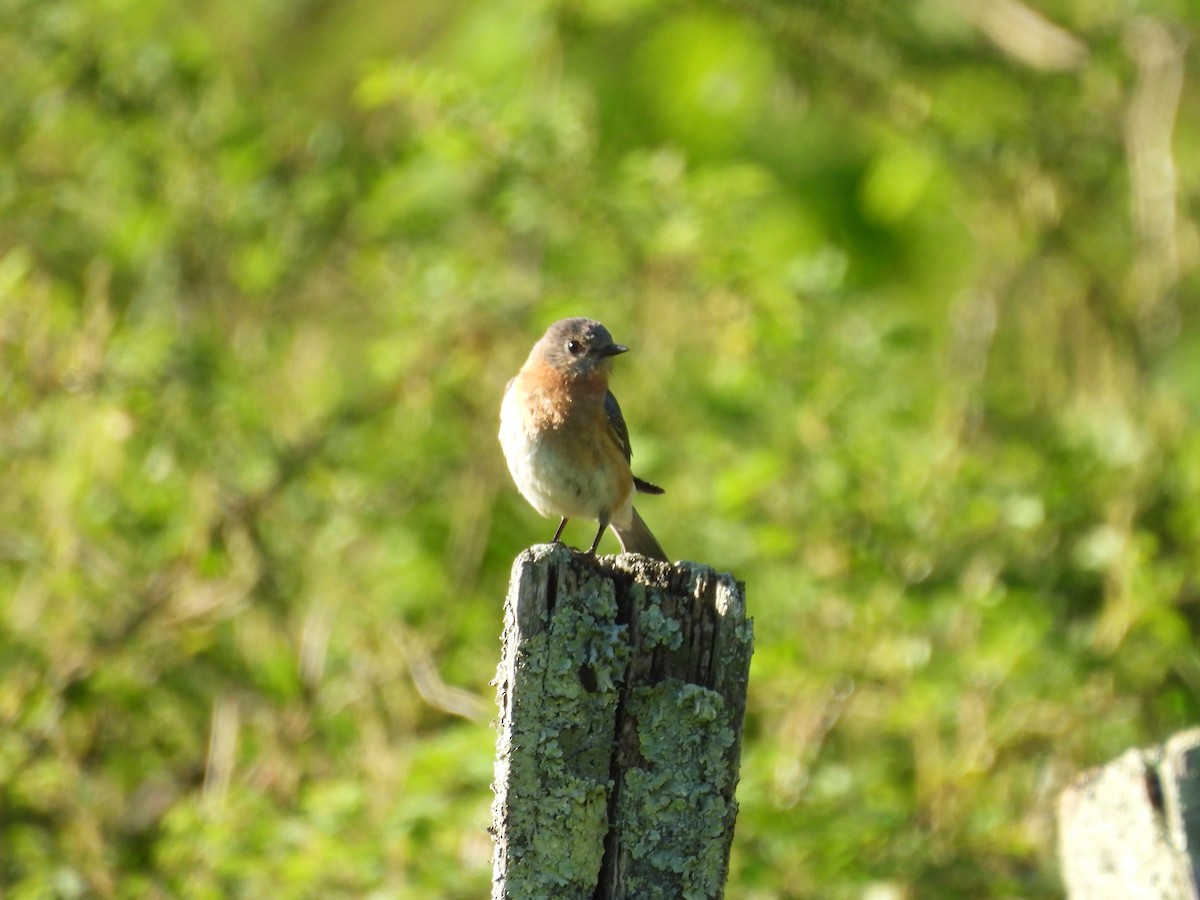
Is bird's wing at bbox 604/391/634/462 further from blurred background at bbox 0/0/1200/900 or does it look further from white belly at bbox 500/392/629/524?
blurred background at bbox 0/0/1200/900

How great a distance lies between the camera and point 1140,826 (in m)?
3.25

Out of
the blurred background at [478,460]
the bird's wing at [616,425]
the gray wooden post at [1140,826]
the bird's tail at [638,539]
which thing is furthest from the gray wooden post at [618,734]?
the bird's tail at [638,539]

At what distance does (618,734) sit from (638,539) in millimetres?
2799

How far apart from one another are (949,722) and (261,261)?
360 cm

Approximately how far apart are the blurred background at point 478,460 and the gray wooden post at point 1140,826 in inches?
68.8

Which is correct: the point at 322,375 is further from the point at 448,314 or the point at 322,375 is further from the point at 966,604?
the point at 966,604

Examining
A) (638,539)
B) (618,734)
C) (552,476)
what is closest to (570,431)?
(552,476)

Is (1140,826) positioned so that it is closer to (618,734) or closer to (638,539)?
(618,734)

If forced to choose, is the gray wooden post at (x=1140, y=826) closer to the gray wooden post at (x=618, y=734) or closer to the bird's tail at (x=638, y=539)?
the gray wooden post at (x=618, y=734)


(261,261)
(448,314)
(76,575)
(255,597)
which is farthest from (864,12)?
(76,575)

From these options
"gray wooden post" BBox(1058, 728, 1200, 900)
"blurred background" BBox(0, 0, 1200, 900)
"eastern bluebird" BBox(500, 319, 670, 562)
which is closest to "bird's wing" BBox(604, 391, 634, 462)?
"eastern bluebird" BBox(500, 319, 670, 562)

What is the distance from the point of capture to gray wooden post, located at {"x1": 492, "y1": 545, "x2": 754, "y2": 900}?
267 cm

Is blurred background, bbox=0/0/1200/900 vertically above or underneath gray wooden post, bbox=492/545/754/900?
above

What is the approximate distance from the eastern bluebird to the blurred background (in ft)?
2.56
